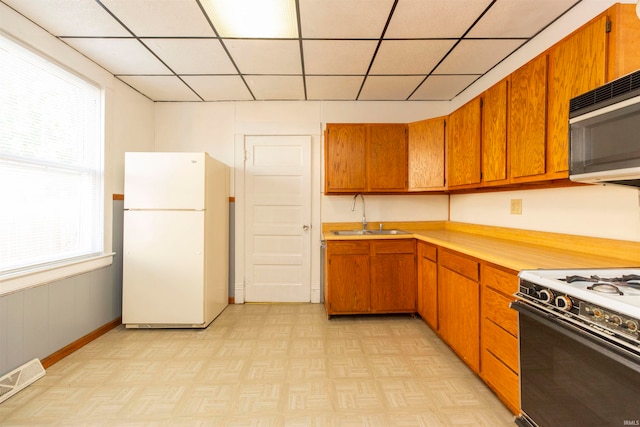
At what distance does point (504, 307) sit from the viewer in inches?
63.7

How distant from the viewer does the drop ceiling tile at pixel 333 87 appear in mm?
2936

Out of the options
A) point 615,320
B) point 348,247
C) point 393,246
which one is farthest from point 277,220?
point 615,320

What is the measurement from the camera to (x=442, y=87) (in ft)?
10.4

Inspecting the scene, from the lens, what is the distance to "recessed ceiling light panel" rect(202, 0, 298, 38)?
1.84 meters

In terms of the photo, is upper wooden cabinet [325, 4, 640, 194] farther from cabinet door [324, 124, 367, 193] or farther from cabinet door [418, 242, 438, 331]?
cabinet door [418, 242, 438, 331]

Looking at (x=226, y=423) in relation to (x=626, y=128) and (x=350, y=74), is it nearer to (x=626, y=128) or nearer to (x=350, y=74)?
(x=626, y=128)

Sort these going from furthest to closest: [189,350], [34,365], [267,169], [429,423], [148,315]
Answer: [267,169], [148,315], [189,350], [34,365], [429,423]

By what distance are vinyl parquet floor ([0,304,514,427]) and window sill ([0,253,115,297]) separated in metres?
0.66

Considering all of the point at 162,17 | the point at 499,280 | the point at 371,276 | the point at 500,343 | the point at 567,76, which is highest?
the point at 162,17

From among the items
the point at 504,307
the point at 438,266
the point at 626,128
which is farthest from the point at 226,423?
the point at 626,128

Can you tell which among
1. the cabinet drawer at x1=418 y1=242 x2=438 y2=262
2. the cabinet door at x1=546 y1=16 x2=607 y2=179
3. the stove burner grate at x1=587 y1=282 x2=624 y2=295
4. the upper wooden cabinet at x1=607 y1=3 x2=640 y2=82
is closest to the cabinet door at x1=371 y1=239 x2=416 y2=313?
the cabinet drawer at x1=418 y1=242 x2=438 y2=262

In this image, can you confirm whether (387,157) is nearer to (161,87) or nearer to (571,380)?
(571,380)

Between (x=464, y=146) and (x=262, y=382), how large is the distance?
2.56 metres

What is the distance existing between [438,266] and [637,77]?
5.62ft
